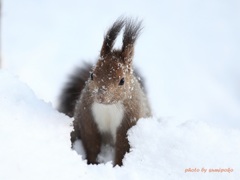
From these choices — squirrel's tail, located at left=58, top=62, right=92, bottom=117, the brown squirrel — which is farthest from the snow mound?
squirrel's tail, located at left=58, top=62, right=92, bottom=117

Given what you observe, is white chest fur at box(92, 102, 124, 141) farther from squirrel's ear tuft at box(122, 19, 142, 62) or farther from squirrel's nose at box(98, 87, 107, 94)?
squirrel's ear tuft at box(122, 19, 142, 62)

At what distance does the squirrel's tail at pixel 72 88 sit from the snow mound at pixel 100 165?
4.44 feet

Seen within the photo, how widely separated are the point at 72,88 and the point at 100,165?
207cm

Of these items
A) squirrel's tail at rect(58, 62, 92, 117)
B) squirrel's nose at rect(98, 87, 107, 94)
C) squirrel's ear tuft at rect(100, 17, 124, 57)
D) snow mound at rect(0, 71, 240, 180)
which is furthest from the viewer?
squirrel's tail at rect(58, 62, 92, 117)

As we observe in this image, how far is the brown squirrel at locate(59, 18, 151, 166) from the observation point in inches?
122

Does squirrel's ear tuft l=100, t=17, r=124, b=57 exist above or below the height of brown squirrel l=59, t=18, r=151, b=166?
above

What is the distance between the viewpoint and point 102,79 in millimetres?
3084

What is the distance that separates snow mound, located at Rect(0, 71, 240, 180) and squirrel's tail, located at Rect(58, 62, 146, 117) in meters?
1.35

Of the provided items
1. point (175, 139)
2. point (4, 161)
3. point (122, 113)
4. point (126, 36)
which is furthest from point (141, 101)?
point (4, 161)

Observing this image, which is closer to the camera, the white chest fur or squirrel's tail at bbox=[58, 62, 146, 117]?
the white chest fur

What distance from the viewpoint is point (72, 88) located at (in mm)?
4367

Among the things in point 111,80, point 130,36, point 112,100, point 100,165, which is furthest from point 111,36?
point 100,165

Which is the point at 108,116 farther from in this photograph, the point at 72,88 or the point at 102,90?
the point at 72,88

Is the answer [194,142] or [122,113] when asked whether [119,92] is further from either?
[194,142]
